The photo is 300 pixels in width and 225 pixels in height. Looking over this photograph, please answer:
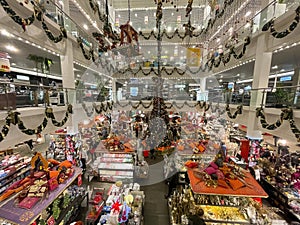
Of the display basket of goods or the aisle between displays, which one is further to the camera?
the display basket of goods

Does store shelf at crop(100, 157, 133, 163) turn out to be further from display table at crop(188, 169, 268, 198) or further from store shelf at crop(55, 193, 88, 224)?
display table at crop(188, 169, 268, 198)

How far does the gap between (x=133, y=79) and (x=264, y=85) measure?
736 centimetres

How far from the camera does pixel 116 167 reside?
664cm

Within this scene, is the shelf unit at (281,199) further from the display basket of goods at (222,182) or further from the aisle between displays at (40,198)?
the aisle between displays at (40,198)

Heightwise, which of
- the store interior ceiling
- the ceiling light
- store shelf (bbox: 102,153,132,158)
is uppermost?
the store interior ceiling

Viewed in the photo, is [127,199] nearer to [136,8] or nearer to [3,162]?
[3,162]

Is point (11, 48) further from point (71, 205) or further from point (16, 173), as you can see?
point (71, 205)

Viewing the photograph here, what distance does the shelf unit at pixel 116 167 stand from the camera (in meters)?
6.54

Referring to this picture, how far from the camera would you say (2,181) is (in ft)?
17.0

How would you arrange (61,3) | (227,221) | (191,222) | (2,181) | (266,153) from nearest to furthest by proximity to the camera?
(191,222) < (227,221) < (2,181) < (61,3) < (266,153)

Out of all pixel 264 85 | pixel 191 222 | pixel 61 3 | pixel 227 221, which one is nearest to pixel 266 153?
pixel 264 85

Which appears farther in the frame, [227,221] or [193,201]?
[193,201]

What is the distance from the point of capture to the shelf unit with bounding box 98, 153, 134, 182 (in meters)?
6.54

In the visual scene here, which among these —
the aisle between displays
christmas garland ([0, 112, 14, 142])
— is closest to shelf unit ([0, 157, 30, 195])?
the aisle between displays
